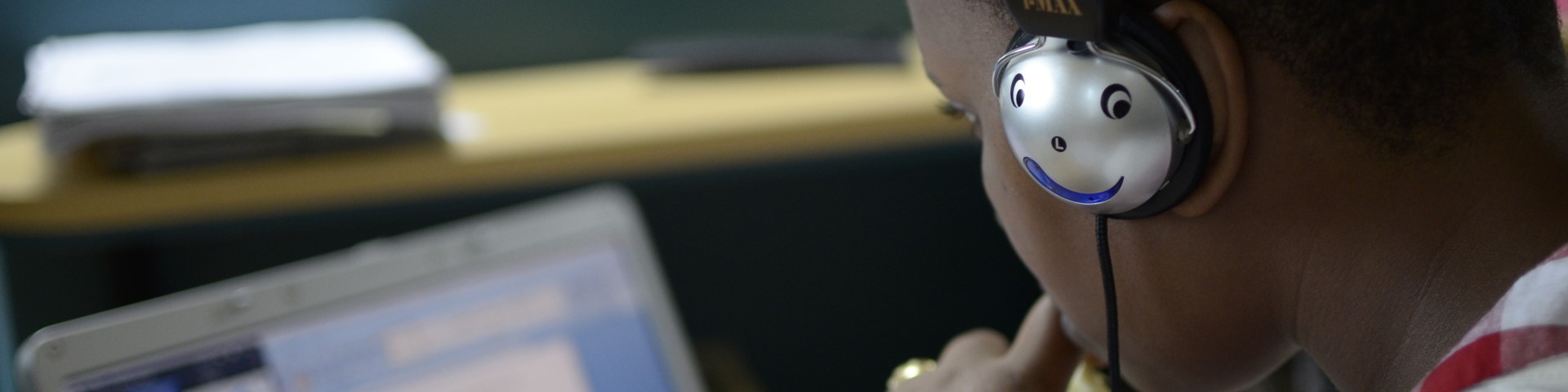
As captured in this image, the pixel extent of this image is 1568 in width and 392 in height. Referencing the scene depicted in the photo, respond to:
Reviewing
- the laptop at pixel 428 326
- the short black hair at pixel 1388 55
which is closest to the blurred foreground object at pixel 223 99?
the laptop at pixel 428 326

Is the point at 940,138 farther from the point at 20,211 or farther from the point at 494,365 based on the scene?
the point at 20,211

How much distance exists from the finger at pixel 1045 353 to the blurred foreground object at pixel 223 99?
59cm

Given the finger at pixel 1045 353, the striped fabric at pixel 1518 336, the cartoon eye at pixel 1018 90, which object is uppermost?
the cartoon eye at pixel 1018 90

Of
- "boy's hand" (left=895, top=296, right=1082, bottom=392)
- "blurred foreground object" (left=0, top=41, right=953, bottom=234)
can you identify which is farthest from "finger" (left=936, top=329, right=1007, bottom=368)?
"blurred foreground object" (left=0, top=41, right=953, bottom=234)

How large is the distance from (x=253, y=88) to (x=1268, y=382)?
79 cm

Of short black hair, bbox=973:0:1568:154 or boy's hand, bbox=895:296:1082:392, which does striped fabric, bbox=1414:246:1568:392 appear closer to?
short black hair, bbox=973:0:1568:154

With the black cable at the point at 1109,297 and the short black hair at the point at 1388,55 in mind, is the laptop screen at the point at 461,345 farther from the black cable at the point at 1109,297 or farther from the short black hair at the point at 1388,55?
the short black hair at the point at 1388,55

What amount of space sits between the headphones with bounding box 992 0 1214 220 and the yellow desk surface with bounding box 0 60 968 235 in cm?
48

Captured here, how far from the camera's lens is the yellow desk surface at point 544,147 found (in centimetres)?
94

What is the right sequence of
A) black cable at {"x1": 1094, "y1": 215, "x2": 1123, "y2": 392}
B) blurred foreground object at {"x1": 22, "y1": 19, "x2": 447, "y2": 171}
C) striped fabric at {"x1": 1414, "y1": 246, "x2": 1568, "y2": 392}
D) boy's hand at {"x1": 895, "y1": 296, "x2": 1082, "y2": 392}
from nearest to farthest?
striped fabric at {"x1": 1414, "y1": 246, "x2": 1568, "y2": 392} < black cable at {"x1": 1094, "y1": 215, "x2": 1123, "y2": 392} < boy's hand at {"x1": 895, "y1": 296, "x2": 1082, "y2": 392} < blurred foreground object at {"x1": 22, "y1": 19, "x2": 447, "y2": 171}

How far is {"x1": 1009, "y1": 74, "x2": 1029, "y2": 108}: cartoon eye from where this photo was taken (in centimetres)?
44

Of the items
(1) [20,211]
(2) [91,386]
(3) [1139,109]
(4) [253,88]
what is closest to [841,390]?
(4) [253,88]

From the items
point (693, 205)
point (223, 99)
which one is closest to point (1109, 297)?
point (223, 99)

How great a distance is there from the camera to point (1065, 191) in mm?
452
